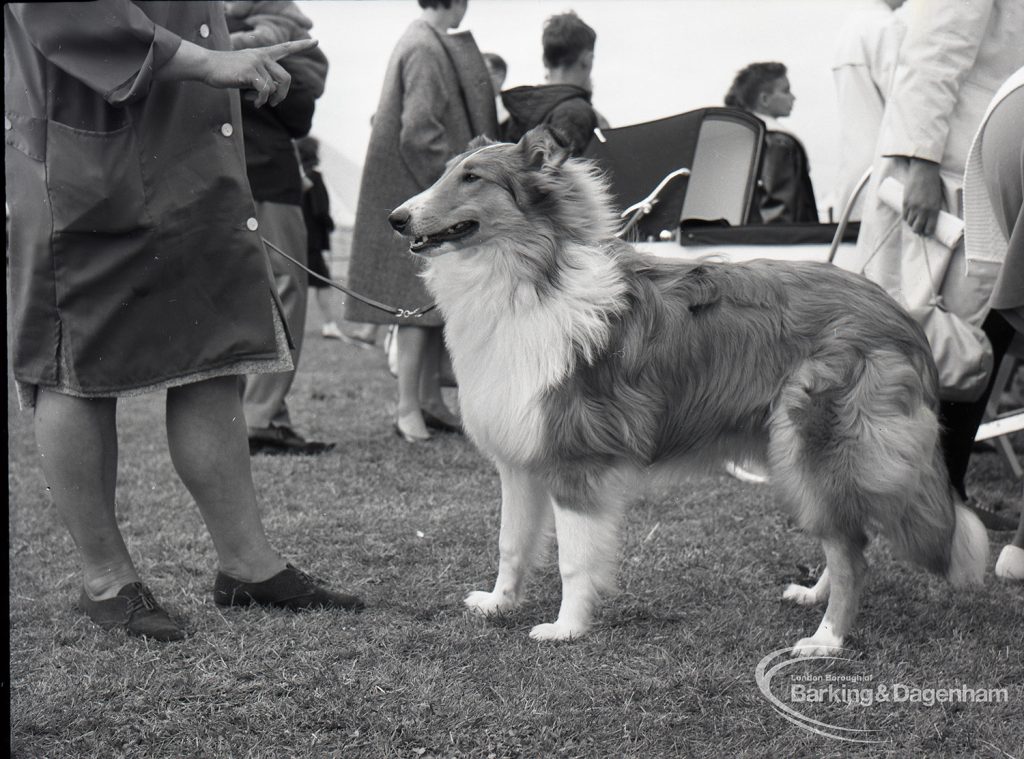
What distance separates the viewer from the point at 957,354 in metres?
3.39

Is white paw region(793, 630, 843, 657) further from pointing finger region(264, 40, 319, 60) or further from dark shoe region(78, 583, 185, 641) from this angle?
pointing finger region(264, 40, 319, 60)

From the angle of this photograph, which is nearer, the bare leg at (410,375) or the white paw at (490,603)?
the white paw at (490,603)

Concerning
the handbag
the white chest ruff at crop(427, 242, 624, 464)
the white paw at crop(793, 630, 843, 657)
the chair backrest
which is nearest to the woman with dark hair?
the chair backrest

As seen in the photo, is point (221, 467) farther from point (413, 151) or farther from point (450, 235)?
point (413, 151)

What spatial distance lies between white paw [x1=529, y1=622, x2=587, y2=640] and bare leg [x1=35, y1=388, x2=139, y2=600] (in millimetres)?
1153

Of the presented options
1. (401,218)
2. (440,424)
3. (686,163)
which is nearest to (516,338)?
(401,218)

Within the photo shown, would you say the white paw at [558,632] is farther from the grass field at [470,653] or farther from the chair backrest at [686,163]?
the chair backrest at [686,163]

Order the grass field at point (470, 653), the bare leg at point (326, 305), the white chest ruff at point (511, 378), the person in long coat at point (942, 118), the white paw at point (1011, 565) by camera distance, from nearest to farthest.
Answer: the grass field at point (470, 653) → the white chest ruff at point (511, 378) → the white paw at point (1011, 565) → the person in long coat at point (942, 118) → the bare leg at point (326, 305)

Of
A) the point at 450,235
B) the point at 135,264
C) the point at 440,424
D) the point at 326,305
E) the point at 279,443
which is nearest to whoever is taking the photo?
the point at 135,264

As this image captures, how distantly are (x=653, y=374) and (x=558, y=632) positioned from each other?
0.77 meters

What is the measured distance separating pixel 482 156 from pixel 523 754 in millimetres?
1676

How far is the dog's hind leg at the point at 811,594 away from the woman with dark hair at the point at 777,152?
11.6ft

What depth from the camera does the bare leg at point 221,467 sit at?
2824 mm

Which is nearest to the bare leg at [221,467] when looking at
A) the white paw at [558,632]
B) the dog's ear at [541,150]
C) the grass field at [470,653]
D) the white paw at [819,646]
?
the grass field at [470,653]
